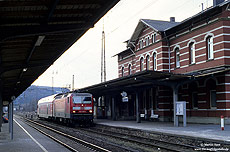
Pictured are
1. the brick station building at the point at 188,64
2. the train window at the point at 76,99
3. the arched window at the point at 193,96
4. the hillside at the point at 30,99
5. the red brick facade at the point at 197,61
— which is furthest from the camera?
the hillside at the point at 30,99

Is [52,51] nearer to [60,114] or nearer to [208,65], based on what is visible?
[208,65]

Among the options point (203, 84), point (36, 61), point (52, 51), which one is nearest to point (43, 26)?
point (52, 51)

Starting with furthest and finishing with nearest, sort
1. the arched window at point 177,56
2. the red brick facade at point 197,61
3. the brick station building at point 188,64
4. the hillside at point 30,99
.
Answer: the hillside at point 30,99, the arched window at point 177,56, the red brick facade at point 197,61, the brick station building at point 188,64

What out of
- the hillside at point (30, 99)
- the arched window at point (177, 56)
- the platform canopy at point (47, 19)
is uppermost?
the arched window at point (177, 56)

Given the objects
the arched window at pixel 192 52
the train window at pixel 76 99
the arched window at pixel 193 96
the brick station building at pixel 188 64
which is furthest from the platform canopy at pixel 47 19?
the arched window at pixel 192 52

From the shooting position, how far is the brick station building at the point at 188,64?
2380 centimetres

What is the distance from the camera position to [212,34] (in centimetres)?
2528

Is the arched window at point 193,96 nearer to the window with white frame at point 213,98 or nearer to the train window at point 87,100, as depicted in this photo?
the window with white frame at point 213,98

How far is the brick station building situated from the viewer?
2380 centimetres

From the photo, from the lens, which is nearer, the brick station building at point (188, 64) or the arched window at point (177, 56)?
the brick station building at point (188, 64)

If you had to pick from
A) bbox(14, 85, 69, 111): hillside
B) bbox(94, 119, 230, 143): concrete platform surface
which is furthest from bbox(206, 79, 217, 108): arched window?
bbox(14, 85, 69, 111): hillside

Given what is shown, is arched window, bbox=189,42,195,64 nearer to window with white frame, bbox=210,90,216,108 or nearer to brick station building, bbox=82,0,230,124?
brick station building, bbox=82,0,230,124

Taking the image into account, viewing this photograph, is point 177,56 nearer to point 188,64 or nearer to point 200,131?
point 188,64

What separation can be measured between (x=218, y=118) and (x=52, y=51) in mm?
15640
